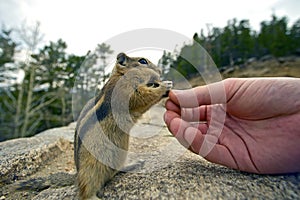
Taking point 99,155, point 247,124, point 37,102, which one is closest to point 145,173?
→ point 99,155

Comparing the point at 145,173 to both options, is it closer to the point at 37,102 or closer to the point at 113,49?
the point at 113,49

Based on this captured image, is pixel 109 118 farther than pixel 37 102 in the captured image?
No

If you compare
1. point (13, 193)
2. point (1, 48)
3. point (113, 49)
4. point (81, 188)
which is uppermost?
point (1, 48)

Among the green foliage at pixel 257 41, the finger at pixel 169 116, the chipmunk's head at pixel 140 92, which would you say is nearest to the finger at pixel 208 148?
the finger at pixel 169 116

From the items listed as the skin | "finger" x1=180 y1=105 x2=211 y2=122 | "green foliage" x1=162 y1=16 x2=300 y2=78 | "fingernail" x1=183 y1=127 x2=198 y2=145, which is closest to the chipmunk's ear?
the skin

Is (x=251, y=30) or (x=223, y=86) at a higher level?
(x=251, y=30)

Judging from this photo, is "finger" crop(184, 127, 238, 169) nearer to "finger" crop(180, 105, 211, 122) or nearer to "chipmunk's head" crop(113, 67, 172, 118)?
"finger" crop(180, 105, 211, 122)

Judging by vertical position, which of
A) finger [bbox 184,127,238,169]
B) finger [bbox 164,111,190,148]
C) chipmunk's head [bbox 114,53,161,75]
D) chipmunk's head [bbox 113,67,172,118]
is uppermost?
chipmunk's head [bbox 114,53,161,75]

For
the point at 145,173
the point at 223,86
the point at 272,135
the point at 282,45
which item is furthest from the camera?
the point at 282,45

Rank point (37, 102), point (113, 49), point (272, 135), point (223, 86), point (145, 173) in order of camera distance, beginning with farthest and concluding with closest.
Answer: point (37, 102)
point (113, 49)
point (145, 173)
point (223, 86)
point (272, 135)
